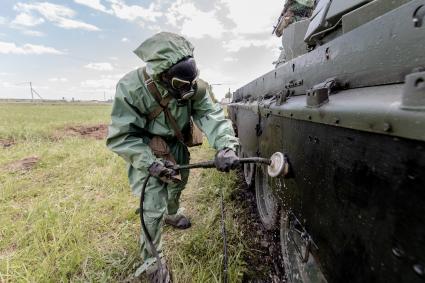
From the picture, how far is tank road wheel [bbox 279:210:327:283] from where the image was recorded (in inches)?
66.4

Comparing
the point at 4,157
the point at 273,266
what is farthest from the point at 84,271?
the point at 4,157

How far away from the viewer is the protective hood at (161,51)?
6.28 ft

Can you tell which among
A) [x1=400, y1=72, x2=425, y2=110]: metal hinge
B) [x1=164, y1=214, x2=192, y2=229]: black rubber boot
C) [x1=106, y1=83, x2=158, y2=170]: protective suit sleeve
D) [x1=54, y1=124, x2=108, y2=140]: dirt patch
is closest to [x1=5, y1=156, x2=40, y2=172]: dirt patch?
[x1=164, y1=214, x2=192, y2=229]: black rubber boot

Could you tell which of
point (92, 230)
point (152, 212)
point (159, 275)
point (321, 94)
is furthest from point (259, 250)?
point (321, 94)

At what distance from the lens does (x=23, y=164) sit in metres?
5.91

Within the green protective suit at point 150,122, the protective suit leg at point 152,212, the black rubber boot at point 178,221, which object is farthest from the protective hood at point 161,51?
the black rubber boot at point 178,221

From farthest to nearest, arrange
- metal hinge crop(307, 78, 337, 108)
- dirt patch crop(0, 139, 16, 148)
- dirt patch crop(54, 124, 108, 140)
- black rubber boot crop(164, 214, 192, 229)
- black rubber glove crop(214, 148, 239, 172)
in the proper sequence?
dirt patch crop(54, 124, 108, 140)
dirt patch crop(0, 139, 16, 148)
black rubber boot crop(164, 214, 192, 229)
black rubber glove crop(214, 148, 239, 172)
metal hinge crop(307, 78, 337, 108)

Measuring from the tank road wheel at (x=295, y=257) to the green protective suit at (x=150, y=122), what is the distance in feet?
2.40

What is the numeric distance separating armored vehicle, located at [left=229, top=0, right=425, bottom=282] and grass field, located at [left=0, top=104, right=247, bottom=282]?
132cm

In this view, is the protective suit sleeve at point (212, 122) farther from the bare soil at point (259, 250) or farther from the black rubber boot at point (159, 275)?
the black rubber boot at point (159, 275)

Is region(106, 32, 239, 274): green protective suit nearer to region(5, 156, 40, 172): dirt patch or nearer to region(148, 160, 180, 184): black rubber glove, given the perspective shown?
region(148, 160, 180, 184): black rubber glove

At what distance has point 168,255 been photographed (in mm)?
2637

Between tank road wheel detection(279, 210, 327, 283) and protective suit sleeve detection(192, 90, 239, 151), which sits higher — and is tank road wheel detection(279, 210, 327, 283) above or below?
below

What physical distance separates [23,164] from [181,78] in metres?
5.36
